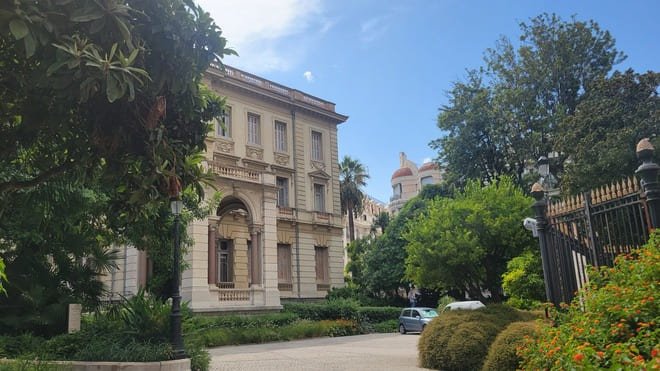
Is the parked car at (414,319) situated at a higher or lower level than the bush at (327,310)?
lower

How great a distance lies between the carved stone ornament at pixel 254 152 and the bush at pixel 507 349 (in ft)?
78.3

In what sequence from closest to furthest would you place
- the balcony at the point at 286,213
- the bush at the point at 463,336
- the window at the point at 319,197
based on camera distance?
1. the bush at the point at 463,336
2. the balcony at the point at 286,213
3. the window at the point at 319,197

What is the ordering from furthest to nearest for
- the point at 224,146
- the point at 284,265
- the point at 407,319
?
the point at 284,265 < the point at 224,146 < the point at 407,319

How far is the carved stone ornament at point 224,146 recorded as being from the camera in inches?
1230

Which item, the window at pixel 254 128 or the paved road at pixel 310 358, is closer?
the paved road at pixel 310 358

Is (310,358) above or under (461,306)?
under

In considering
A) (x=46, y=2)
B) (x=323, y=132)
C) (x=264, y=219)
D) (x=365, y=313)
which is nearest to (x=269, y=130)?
(x=323, y=132)

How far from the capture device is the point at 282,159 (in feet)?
115

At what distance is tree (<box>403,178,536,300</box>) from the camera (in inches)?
580

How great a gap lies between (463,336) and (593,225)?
201 inches

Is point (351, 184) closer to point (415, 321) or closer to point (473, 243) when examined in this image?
point (415, 321)

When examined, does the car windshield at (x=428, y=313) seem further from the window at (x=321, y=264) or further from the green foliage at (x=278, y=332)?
the window at (x=321, y=264)

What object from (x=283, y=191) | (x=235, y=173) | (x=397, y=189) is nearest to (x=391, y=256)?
(x=283, y=191)

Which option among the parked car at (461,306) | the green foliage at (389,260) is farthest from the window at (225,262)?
the green foliage at (389,260)
